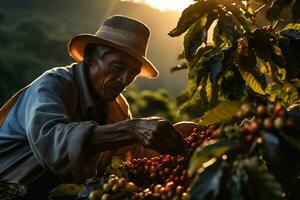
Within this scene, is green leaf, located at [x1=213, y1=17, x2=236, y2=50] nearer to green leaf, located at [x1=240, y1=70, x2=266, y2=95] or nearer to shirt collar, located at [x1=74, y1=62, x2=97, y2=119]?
green leaf, located at [x1=240, y1=70, x2=266, y2=95]

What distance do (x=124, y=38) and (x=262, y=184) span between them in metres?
2.09

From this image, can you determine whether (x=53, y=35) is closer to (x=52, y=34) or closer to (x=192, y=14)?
(x=52, y=34)

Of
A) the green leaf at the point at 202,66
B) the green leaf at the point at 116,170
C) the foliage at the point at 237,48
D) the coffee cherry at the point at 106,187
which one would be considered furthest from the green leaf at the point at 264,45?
the coffee cherry at the point at 106,187

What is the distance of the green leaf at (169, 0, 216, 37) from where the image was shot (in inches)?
93.6

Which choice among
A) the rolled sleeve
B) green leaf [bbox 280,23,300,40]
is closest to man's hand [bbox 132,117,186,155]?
the rolled sleeve

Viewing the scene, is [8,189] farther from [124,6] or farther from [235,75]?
[124,6]

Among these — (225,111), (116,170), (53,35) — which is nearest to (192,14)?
(116,170)

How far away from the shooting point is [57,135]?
2465 mm

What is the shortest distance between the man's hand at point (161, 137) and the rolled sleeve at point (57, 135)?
277 millimetres

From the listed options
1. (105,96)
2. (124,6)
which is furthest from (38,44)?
(105,96)

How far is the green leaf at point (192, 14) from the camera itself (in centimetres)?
238

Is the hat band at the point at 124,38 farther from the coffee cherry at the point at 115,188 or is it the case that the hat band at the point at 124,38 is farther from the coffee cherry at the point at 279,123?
the coffee cherry at the point at 279,123

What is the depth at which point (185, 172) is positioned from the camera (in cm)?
195

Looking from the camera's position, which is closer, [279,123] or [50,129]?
[279,123]
